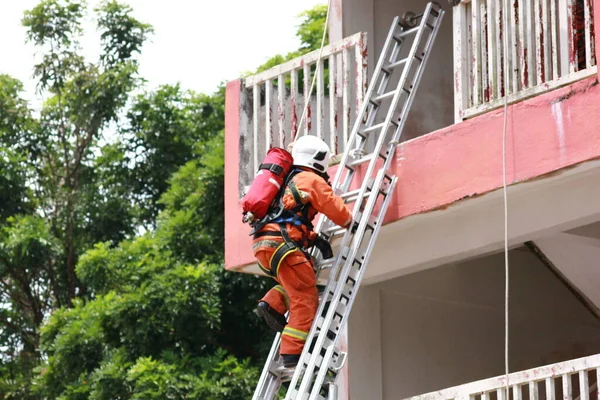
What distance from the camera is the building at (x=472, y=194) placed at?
8938mm

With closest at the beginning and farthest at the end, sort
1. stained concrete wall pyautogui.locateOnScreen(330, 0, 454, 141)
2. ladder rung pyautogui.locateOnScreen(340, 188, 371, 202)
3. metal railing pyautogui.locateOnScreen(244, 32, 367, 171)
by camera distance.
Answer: ladder rung pyautogui.locateOnScreen(340, 188, 371, 202) < metal railing pyautogui.locateOnScreen(244, 32, 367, 171) < stained concrete wall pyautogui.locateOnScreen(330, 0, 454, 141)

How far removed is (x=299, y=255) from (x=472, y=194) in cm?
126

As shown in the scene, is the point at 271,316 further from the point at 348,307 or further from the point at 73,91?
the point at 73,91

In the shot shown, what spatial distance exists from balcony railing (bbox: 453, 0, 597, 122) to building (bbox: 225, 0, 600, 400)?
0.5 inches

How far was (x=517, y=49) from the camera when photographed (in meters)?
9.38

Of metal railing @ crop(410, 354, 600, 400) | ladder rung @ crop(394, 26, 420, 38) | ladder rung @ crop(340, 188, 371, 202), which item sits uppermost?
→ ladder rung @ crop(394, 26, 420, 38)

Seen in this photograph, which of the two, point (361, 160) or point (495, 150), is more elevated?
point (361, 160)

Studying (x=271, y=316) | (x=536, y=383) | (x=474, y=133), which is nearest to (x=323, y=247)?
Answer: (x=271, y=316)

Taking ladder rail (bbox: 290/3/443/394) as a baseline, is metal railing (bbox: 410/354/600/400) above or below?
below

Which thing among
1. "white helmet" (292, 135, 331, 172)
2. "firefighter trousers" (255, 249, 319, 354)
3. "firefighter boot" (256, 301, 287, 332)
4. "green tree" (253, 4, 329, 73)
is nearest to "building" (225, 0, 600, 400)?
"white helmet" (292, 135, 331, 172)

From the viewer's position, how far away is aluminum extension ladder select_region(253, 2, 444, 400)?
891cm

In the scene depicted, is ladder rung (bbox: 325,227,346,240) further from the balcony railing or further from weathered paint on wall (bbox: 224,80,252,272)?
weathered paint on wall (bbox: 224,80,252,272)

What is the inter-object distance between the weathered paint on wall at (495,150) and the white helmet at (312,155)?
0.69 metres

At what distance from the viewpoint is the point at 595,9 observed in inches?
344
